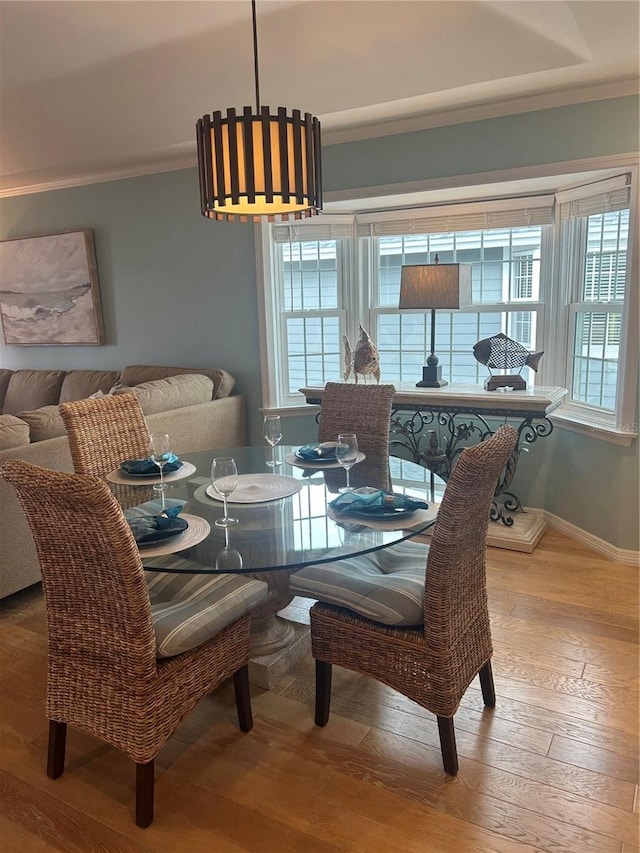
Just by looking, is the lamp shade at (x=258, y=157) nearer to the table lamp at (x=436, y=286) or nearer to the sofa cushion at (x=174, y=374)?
the table lamp at (x=436, y=286)

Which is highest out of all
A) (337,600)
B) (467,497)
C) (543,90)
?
(543,90)

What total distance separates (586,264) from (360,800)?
300cm

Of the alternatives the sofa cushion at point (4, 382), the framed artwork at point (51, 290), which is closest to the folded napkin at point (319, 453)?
the framed artwork at point (51, 290)

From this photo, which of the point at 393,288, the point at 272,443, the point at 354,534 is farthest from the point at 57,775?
the point at 393,288

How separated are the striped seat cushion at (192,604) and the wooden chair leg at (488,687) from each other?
0.82 metres

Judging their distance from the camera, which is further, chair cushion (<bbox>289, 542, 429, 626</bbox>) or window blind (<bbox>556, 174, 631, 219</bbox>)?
window blind (<bbox>556, 174, 631, 219</bbox>)

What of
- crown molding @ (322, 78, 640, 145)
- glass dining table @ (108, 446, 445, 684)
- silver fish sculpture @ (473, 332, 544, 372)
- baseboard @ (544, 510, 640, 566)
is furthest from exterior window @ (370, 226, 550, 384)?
glass dining table @ (108, 446, 445, 684)

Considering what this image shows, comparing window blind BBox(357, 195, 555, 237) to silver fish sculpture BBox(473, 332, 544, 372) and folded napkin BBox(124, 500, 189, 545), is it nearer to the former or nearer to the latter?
silver fish sculpture BBox(473, 332, 544, 372)

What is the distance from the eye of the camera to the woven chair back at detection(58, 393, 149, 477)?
2.44m

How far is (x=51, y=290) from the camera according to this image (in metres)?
5.17

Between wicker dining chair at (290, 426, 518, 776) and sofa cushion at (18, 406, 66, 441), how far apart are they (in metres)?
1.65

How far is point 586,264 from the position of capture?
346 cm

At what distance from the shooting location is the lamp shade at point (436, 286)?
343 centimetres

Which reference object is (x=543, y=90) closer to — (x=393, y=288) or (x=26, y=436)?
(x=393, y=288)
